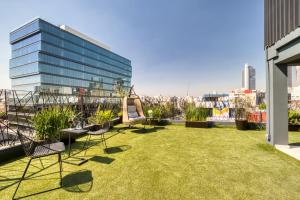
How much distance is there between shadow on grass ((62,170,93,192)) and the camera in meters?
2.13

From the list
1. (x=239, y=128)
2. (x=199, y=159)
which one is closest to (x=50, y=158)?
(x=199, y=159)

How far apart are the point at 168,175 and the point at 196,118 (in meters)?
4.79

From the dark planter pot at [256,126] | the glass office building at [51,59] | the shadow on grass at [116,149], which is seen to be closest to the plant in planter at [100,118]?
the shadow on grass at [116,149]

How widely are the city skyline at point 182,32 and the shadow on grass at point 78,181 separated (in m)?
5.26

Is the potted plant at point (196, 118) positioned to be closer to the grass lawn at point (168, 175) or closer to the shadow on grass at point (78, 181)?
the grass lawn at point (168, 175)

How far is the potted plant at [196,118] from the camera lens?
22.0 ft

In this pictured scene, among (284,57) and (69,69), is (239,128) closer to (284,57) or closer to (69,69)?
(284,57)

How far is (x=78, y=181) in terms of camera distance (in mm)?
2332

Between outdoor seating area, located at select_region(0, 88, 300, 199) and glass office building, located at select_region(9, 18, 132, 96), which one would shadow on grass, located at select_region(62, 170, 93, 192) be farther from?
glass office building, located at select_region(9, 18, 132, 96)

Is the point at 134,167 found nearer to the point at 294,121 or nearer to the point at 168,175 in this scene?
the point at 168,175

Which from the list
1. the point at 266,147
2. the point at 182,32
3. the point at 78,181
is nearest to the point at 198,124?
the point at 266,147

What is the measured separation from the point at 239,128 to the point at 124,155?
4.95 meters

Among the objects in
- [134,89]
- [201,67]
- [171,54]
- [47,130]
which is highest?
[171,54]

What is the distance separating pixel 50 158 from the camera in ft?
10.8
